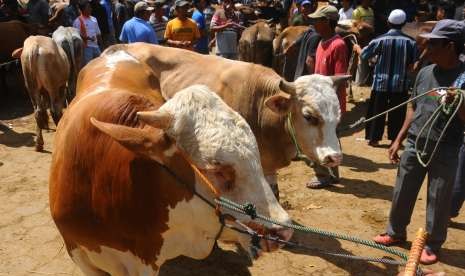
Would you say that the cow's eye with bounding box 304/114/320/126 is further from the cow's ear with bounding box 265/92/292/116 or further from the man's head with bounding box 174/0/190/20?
the man's head with bounding box 174/0/190/20

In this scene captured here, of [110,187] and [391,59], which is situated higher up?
[110,187]

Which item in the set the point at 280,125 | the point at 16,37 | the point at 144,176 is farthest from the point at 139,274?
the point at 16,37

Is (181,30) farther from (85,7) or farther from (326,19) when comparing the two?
(326,19)

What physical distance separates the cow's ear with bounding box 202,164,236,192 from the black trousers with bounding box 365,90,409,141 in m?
5.57

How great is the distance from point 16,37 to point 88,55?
2.15m

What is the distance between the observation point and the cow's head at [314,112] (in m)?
4.05

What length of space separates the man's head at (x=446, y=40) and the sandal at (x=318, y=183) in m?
2.64

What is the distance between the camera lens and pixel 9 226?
4867mm

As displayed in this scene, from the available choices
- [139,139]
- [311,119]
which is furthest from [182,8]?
[139,139]

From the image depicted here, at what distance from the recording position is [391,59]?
272 inches

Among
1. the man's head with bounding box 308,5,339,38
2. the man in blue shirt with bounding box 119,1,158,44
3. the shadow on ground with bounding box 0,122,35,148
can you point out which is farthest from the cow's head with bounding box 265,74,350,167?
the shadow on ground with bounding box 0,122,35,148

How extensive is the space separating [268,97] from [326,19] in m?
1.66

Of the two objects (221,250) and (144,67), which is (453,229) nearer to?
(221,250)

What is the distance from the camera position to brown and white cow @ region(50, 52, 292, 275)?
7.29 ft
